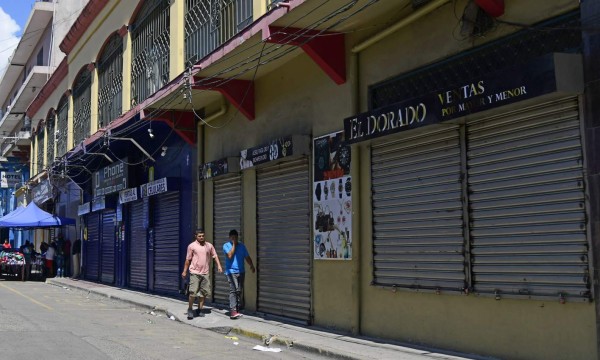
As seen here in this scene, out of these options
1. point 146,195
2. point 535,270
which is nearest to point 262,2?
point 535,270

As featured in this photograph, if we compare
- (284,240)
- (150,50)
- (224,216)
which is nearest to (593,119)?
(284,240)

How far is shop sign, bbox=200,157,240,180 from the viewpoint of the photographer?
15.1 m

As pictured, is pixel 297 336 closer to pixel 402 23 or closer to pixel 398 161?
pixel 398 161

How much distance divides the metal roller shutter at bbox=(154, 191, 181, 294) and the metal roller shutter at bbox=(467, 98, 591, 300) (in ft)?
38.0

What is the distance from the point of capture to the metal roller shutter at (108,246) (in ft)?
82.2

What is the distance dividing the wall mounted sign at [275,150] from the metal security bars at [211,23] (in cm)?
252

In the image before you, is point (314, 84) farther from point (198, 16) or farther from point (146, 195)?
point (146, 195)

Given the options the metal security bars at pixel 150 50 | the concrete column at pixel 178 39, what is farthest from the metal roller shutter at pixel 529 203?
the metal security bars at pixel 150 50

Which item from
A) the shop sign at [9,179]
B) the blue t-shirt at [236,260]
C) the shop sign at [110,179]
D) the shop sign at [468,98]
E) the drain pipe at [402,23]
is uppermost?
the shop sign at [9,179]

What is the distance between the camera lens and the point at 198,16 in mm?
16484

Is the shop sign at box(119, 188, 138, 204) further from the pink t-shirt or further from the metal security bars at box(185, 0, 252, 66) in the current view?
the pink t-shirt

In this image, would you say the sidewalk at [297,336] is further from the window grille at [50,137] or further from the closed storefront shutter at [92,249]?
the window grille at [50,137]

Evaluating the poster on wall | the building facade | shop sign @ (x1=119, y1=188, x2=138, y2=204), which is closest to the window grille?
shop sign @ (x1=119, y1=188, x2=138, y2=204)

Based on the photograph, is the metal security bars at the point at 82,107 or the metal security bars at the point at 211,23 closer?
the metal security bars at the point at 211,23
